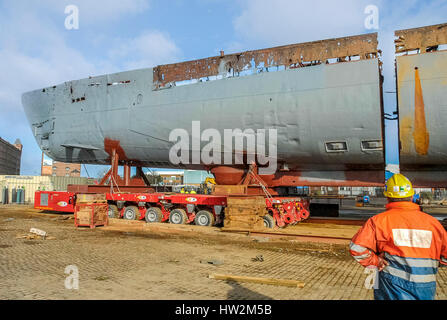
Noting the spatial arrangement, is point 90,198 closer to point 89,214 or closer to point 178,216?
point 89,214

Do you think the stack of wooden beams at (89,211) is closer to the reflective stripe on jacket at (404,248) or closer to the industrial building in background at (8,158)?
the reflective stripe on jacket at (404,248)

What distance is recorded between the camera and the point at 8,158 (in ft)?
168

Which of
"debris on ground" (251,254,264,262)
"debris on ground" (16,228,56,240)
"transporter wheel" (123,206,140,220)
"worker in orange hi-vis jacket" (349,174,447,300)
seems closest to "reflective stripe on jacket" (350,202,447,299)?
"worker in orange hi-vis jacket" (349,174,447,300)

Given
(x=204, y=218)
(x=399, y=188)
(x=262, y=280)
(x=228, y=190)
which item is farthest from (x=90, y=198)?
(x=399, y=188)

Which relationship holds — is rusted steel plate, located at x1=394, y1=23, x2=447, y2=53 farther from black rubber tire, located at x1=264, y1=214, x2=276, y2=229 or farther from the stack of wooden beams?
the stack of wooden beams

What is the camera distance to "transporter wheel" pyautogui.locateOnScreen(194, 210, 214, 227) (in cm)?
1212

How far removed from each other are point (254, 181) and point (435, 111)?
5815 millimetres

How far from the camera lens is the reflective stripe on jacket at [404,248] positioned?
2721 mm

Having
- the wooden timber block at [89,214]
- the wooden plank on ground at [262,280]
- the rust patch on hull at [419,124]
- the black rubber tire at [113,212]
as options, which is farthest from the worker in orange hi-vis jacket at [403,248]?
the black rubber tire at [113,212]

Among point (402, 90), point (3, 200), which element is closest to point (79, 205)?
point (402, 90)

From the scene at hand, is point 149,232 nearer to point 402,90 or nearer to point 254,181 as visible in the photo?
point 254,181

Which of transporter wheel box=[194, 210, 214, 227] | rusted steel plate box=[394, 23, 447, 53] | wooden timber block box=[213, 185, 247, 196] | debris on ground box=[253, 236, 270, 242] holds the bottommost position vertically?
debris on ground box=[253, 236, 270, 242]

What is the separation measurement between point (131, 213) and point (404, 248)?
12.3 m

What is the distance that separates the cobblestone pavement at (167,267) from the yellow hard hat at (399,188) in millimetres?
2443
